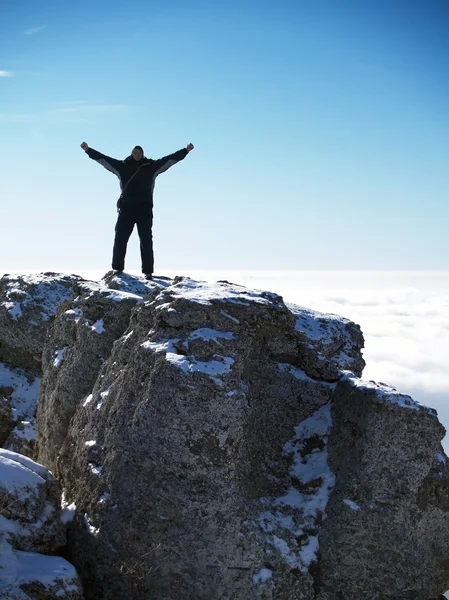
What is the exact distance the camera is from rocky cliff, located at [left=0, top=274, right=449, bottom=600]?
9.67 m

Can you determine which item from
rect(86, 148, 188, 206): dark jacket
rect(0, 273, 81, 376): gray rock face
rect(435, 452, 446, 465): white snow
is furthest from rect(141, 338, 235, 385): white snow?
rect(0, 273, 81, 376): gray rock face

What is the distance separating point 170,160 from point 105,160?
1.81 meters

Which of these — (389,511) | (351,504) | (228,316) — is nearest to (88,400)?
(228,316)

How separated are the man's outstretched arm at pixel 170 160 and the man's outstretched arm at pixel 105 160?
105 cm

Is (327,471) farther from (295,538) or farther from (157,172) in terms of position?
(157,172)

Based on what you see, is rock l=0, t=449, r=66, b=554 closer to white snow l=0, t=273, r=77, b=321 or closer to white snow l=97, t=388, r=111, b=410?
white snow l=97, t=388, r=111, b=410

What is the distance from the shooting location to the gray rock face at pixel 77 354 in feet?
42.9

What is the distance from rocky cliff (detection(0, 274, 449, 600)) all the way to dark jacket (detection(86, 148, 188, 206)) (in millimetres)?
5824

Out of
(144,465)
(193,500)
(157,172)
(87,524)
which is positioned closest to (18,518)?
(87,524)

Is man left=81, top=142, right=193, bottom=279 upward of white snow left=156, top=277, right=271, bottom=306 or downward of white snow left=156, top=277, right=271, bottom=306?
upward

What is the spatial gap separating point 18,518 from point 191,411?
3201 millimetres

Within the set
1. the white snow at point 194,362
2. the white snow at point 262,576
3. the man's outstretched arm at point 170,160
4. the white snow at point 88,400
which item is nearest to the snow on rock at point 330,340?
the white snow at point 194,362

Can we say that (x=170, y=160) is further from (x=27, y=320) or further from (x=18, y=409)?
(x=18, y=409)

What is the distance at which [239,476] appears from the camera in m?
10.1
